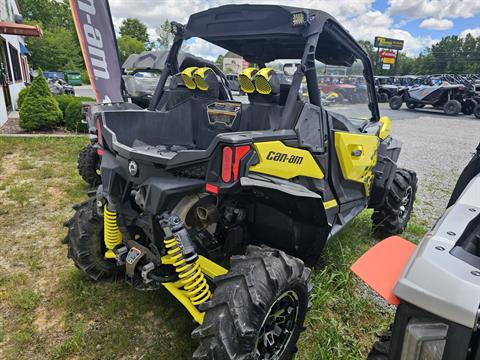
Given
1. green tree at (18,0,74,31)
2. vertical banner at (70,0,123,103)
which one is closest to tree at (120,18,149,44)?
green tree at (18,0,74,31)

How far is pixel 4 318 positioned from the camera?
9.23 ft

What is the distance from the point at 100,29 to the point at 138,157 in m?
6.82

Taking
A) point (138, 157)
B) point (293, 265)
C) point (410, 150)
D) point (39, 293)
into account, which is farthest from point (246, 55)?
point (410, 150)

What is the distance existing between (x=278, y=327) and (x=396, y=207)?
255cm

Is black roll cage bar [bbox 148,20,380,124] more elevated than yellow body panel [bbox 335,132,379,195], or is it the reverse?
black roll cage bar [bbox 148,20,380,124]

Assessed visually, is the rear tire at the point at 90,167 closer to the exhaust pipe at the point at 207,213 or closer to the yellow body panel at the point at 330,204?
the exhaust pipe at the point at 207,213

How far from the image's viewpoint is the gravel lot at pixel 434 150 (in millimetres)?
5969

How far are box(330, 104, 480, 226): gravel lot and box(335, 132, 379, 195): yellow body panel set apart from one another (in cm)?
37

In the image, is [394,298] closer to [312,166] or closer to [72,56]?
[312,166]

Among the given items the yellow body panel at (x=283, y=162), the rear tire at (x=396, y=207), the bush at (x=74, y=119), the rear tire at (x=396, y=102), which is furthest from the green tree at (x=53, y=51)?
the yellow body panel at (x=283, y=162)

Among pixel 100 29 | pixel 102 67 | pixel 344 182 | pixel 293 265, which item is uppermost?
pixel 100 29

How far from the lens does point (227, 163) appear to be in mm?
2119

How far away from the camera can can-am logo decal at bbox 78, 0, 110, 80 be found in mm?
7588

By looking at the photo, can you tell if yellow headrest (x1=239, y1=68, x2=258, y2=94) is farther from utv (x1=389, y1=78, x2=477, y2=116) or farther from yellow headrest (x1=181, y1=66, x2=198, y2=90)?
utv (x1=389, y1=78, x2=477, y2=116)
